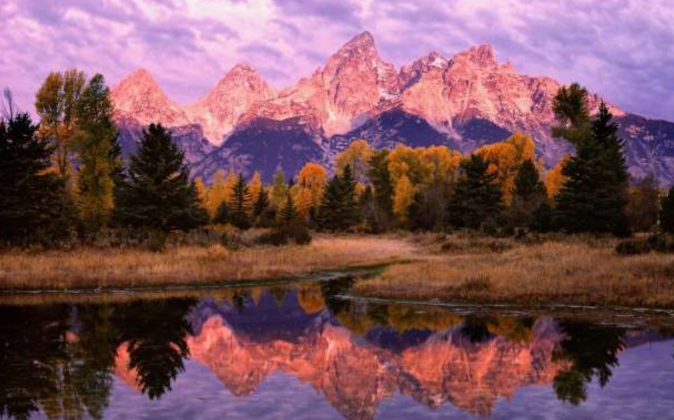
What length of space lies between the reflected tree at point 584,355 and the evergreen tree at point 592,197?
30.1 m

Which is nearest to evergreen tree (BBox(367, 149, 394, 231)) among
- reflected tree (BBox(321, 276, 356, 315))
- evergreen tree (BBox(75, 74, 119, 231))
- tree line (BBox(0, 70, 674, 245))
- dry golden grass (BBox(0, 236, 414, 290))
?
tree line (BBox(0, 70, 674, 245))

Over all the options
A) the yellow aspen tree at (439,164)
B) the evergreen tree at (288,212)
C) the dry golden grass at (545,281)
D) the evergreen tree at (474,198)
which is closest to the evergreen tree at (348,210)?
the evergreen tree at (288,212)

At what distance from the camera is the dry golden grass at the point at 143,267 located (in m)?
29.2

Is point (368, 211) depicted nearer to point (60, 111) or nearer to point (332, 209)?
point (332, 209)

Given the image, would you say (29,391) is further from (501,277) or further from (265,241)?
(265,241)

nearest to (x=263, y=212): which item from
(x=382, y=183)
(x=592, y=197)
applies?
(x=382, y=183)

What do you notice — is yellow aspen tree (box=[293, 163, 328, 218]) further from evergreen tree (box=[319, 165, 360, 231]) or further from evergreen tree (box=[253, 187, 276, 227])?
evergreen tree (box=[319, 165, 360, 231])

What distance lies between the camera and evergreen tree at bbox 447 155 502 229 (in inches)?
2697

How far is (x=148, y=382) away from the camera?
13484 mm

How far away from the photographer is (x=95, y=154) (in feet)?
167

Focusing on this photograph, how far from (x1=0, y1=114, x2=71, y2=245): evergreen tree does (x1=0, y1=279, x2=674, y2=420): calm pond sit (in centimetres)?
1381

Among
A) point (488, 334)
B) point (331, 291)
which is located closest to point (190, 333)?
point (488, 334)

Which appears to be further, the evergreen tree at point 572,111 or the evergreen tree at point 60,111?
the evergreen tree at point 572,111

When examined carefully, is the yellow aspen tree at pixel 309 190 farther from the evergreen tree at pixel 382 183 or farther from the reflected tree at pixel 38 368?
the reflected tree at pixel 38 368
